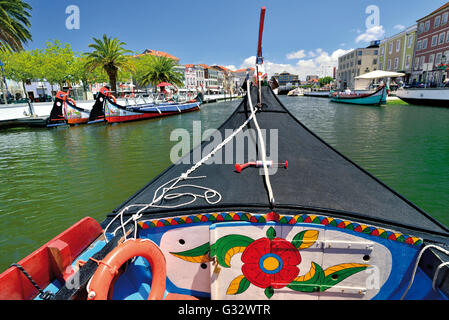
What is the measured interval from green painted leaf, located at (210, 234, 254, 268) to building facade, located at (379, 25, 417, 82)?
56.7m

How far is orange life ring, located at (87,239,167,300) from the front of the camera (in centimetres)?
169

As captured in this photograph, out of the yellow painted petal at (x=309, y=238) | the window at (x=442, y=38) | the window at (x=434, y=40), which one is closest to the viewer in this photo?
the yellow painted petal at (x=309, y=238)

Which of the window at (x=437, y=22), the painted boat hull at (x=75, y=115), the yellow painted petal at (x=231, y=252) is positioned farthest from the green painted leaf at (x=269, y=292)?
the window at (x=437, y=22)

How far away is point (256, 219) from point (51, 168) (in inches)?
391

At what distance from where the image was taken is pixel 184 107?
106 ft

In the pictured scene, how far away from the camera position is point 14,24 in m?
21.0

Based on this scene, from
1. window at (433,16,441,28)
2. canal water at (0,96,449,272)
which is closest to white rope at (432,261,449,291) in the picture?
canal water at (0,96,449,272)

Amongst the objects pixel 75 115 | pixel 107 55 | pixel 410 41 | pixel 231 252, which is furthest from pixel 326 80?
pixel 231 252

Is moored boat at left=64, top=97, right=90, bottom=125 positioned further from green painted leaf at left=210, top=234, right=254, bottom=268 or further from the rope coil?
green painted leaf at left=210, top=234, right=254, bottom=268

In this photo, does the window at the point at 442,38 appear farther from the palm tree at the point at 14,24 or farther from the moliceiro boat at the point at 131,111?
the palm tree at the point at 14,24

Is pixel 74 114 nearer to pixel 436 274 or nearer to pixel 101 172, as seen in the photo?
pixel 101 172

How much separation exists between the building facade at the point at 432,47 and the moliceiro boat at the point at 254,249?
151 feet

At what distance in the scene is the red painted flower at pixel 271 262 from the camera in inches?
91.0

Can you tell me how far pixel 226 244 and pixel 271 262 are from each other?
1.66 feet
